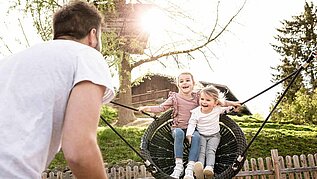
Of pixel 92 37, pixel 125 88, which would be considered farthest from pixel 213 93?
pixel 125 88

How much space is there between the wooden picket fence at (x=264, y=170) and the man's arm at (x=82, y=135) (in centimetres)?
712

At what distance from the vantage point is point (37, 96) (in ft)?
4.20

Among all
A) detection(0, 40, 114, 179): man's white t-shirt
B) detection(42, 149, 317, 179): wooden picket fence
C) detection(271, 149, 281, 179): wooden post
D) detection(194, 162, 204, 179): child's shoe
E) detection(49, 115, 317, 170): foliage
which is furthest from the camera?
detection(49, 115, 317, 170): foliage

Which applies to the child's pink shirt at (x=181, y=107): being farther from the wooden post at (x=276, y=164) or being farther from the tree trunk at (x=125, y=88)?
the tree trunk at (x=125, y=88)

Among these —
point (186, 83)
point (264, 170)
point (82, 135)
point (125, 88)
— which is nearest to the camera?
point (82, 135)

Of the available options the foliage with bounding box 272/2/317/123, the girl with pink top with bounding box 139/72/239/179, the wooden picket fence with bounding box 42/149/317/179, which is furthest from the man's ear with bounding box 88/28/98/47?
the foliage with bounding box 272/2/317/123

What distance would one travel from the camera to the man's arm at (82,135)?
4.05ft

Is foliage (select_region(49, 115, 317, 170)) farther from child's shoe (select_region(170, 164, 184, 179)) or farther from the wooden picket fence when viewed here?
child's shoe (select_region(170, 164, 184, 179))

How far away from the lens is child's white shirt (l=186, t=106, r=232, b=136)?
5.15 meters

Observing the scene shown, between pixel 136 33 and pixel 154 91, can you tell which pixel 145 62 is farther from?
pixel 154 91

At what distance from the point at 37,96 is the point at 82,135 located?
0.58 feet

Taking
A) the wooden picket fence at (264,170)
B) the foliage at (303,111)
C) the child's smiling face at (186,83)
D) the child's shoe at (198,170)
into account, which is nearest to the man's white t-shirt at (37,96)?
the child's shoe at (198,170)

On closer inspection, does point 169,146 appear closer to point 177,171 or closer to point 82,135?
point 177,171

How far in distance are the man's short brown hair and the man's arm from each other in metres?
0.29
